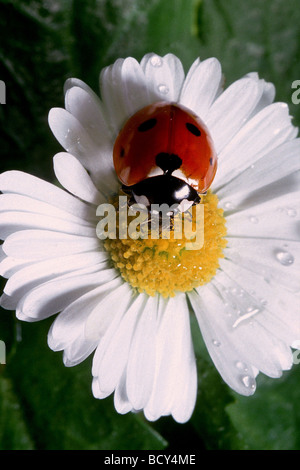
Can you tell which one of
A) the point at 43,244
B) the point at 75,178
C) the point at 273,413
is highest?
the point at 75,178

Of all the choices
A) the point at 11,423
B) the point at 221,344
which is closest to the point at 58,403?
the point at 11,423

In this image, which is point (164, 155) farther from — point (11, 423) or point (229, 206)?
point (11, 423)

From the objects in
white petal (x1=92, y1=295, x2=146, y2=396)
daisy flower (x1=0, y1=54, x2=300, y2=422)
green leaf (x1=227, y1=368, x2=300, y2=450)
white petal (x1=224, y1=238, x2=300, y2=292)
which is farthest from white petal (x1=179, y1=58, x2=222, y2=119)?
green leaf (x1=227, y1=368, x2=300, y2=450)

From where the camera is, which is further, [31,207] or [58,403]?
[58,403]

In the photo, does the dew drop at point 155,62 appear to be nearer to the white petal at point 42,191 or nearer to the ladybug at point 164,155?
the ladybug at point 164,155

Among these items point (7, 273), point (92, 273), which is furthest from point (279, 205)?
point (7, 273)

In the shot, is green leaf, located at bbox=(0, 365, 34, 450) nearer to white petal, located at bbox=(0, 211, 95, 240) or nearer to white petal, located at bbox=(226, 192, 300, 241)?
white petal, located at bbox=(0, 211, 95, 240)
